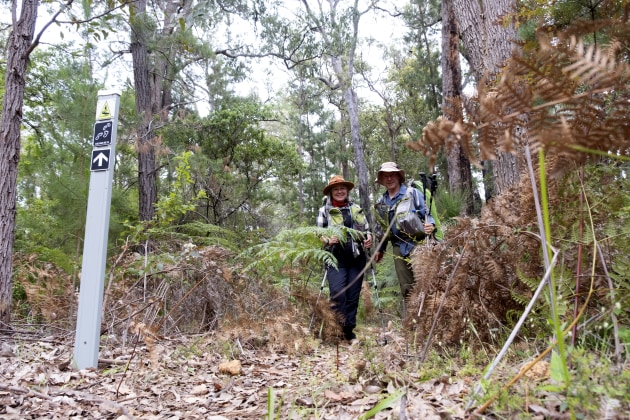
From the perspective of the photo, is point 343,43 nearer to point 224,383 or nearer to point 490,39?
point 490,39

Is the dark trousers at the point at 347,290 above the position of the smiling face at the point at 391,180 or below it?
below

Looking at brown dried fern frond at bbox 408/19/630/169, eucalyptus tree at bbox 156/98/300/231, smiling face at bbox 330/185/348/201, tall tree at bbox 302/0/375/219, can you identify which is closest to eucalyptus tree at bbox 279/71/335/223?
tall tree at bbox 302/0/375/219

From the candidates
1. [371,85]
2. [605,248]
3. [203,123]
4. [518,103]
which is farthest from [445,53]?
[371,85]

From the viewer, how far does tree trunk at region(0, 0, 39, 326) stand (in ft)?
16.2

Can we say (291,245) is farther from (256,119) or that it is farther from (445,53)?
(256,119)

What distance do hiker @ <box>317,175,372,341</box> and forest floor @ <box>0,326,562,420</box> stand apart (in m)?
1.15

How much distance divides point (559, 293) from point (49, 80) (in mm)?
11401

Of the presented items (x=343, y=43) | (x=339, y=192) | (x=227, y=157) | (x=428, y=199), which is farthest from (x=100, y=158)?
(x=343, y=43)

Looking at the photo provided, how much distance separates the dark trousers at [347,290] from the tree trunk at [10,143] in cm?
347

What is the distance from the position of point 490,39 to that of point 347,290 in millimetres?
3278

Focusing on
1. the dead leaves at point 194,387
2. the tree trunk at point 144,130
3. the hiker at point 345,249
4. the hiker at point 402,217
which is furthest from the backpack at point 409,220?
the tree trunk at point 144,130

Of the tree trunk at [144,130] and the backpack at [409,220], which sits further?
the tree trunk at [144,130]

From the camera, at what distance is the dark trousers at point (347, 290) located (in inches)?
217

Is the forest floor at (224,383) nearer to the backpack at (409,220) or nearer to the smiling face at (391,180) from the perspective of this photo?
the backpack at (409,220)
